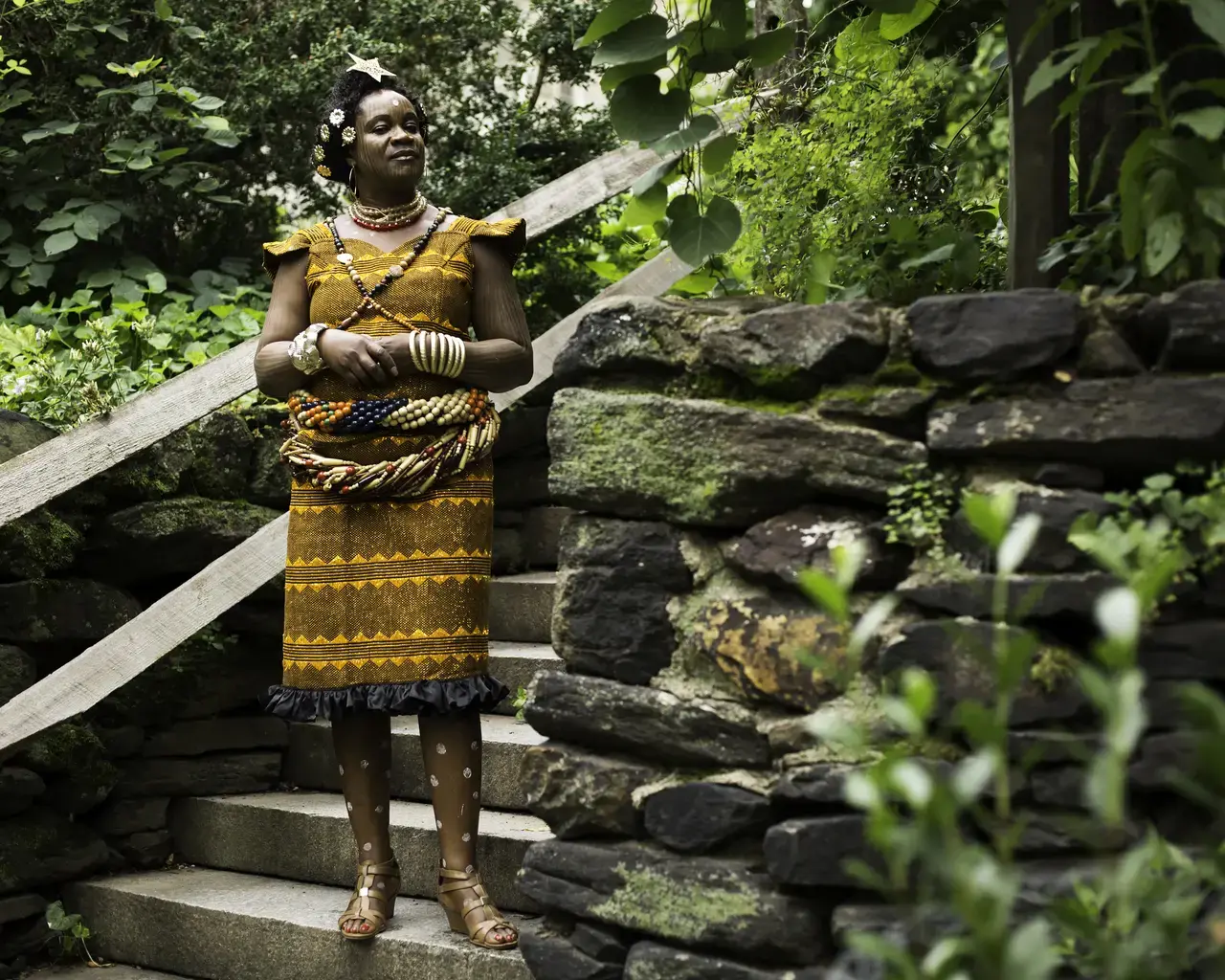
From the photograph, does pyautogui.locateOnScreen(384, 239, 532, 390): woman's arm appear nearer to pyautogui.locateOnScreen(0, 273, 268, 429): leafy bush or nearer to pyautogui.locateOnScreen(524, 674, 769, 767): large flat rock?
pyautogui.locateOnScreen(524, 674, 769, 767): large flat rock

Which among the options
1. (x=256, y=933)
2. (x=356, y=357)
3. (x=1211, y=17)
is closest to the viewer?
(x=1211, y=17)

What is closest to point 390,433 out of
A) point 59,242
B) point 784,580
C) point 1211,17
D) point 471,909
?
point 471,909

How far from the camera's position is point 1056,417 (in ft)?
6.15

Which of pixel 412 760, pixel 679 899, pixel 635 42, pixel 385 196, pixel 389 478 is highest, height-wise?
pixel 635 42

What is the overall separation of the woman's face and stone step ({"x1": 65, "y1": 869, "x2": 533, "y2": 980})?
152cm

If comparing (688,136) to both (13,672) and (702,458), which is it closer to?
(702,458)

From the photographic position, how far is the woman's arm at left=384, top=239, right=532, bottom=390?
2846 millimetres

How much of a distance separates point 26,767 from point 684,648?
2.01 metres

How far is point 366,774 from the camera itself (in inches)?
115

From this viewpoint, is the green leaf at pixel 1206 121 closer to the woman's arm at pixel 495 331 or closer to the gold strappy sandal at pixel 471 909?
the woman's arm at pixel 495 331

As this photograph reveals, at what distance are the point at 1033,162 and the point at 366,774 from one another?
1715 millimetres

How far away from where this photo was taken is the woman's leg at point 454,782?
2842mm

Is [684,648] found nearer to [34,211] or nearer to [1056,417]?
[1056,417]

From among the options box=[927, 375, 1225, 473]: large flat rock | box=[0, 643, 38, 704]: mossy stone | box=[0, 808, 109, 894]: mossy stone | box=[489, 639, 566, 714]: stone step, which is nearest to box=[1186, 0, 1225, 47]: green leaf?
box=[927, 375, 1225, 473]: large flat rock
